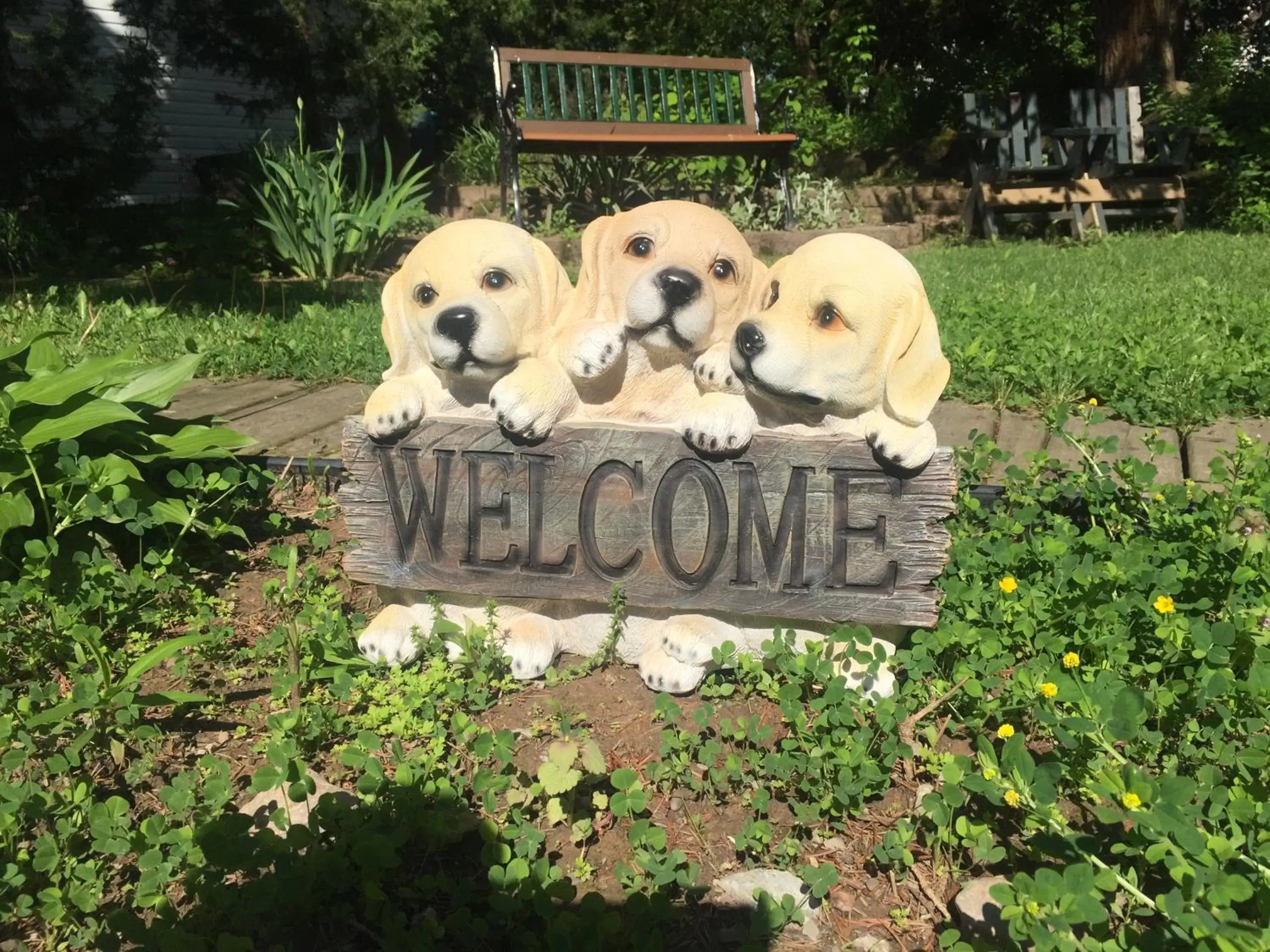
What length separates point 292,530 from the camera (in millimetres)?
2729

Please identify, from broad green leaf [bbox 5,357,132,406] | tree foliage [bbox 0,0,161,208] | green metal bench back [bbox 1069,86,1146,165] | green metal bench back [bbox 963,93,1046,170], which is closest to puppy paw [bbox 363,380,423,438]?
broad green leaf [bbox 5,357,132,406]

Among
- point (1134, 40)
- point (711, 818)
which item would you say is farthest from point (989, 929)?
point (1134, 40)

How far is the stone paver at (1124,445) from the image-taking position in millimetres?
2863

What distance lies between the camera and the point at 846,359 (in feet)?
5.76

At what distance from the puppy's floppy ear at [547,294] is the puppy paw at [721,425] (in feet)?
1.21

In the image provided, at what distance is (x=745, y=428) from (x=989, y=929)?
3.14ft

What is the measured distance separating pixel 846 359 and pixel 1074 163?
8908mm

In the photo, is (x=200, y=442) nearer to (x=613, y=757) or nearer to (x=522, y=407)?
(x=522, y=407)

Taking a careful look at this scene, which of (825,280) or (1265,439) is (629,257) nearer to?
(825,280)

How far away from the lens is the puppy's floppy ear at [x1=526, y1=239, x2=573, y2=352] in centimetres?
195

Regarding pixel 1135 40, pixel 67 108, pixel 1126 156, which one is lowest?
pixel 1126 156

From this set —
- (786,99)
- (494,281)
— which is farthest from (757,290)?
(786,99)

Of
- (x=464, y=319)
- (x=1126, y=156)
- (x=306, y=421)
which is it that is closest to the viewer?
(x=464, y=319)

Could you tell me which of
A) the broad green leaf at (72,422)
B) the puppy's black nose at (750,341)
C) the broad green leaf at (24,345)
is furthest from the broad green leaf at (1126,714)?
the broad green leaf at (24,345)
